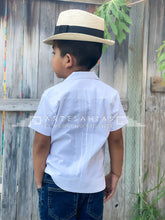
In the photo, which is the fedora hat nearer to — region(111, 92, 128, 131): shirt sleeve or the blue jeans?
region(111, 92, 128, 131): shirt sleeve

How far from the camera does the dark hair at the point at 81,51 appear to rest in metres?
1.83

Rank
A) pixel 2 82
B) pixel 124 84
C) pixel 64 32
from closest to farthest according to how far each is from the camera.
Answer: pixel 64 32
pixel 2 82
pixel 124 84

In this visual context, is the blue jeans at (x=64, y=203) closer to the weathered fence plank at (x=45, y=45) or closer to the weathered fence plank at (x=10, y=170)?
the weathered fence plank at (x=10, y=170)

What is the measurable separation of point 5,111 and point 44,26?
88 centimetres

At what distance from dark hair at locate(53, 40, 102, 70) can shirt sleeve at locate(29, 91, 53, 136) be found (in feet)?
0.92

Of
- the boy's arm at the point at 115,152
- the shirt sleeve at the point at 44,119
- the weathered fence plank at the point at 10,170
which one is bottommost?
the weathered fence plank at the point at 10,170

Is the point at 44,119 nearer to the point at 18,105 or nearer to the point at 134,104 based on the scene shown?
the point at 18,105

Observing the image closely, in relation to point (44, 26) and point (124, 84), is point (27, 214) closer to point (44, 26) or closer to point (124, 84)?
point (124, 84)

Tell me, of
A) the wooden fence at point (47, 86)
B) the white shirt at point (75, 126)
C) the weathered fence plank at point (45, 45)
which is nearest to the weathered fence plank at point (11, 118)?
the wooden fence at point (47, 86)

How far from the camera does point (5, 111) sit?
10.2ft

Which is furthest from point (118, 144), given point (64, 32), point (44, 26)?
point (44, 26)

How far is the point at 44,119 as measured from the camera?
5.76 ft

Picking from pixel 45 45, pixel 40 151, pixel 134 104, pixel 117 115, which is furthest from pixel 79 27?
pixel 134 104

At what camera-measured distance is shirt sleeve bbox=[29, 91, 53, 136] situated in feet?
5.72
